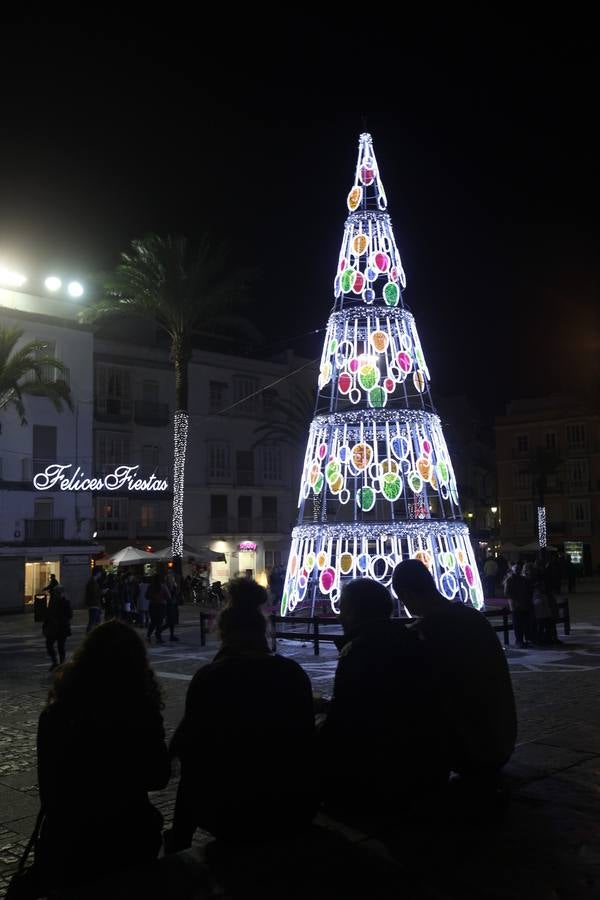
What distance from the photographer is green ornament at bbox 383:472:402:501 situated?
51.6 ft

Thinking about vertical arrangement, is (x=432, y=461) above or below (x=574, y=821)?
above

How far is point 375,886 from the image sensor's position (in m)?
3.16

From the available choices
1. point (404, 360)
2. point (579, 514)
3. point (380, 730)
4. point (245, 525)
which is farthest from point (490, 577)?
point (579, 514)

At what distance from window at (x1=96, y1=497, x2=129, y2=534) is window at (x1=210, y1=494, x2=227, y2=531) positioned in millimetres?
5585

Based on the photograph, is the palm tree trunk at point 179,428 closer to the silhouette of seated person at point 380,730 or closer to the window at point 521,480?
the silhouette of seated person at point 380,730

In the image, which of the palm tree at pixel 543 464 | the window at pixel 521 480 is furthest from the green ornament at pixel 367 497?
the window at pixel 521 480

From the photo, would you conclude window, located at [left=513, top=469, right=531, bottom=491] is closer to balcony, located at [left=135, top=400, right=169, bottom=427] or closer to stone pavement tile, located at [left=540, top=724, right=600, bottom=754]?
balcony, located at [left=135, top=400, right=169, bottom=427]

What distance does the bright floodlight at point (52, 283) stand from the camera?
36.1 metres

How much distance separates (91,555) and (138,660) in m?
33.9

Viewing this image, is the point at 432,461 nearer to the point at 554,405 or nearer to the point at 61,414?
the point at 61,414

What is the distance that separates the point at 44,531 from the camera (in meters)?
34.8

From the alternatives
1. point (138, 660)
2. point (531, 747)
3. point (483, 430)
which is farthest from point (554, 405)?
point (138, 660)

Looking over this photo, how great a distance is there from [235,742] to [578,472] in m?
60.3

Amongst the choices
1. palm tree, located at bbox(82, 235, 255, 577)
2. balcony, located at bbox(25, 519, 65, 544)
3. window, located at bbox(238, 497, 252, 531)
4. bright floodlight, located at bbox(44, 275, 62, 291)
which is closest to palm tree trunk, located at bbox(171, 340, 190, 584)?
palm tree, located at bbox(82, 235, 255, 577)
